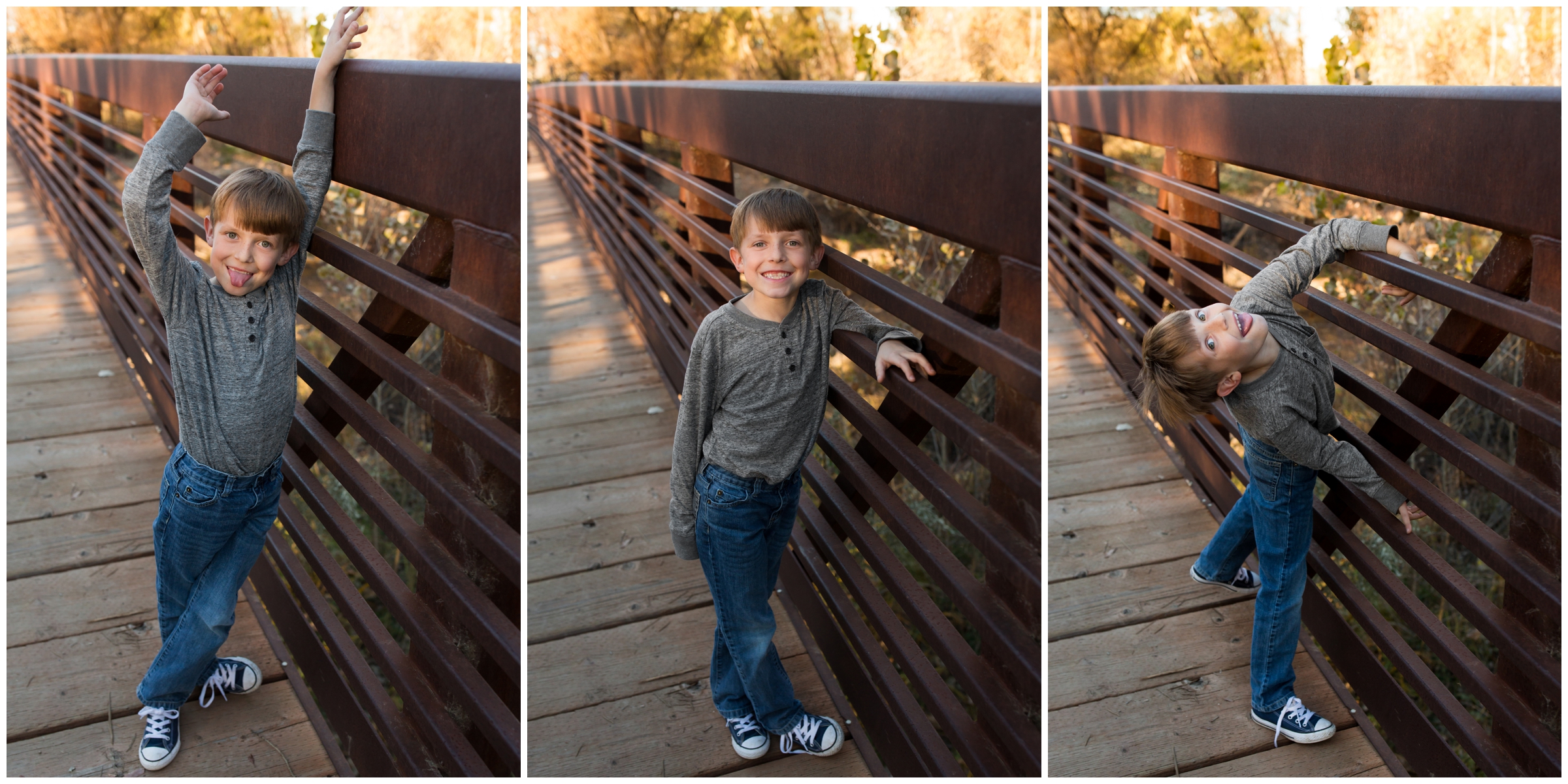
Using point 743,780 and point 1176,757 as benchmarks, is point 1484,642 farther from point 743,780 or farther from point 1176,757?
point 743,780

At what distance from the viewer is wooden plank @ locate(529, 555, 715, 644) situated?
1.73 meters

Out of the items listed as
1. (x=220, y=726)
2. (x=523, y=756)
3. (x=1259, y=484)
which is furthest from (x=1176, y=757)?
(x=220, y=726)

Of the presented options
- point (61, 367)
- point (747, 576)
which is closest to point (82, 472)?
point (61, 367)

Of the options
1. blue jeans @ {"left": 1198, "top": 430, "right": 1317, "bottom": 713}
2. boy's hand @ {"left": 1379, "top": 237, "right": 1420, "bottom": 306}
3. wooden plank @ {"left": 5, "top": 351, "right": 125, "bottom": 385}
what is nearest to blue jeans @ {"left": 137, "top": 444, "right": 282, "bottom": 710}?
wooden plank @ {"left": 5, "top": 351, "right": 125, "bottom": 385}

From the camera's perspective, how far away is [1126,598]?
5.75 feet

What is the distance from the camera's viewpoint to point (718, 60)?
7.11 m

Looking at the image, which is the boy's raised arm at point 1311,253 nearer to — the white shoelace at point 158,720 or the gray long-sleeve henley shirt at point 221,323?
the gray long-sleeve henley shirt at point 221,323

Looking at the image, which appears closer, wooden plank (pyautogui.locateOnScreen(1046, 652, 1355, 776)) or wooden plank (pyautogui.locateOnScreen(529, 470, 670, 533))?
wooden plank (pyautogui.locateOnScreen(1046, 652, 1355, 776))

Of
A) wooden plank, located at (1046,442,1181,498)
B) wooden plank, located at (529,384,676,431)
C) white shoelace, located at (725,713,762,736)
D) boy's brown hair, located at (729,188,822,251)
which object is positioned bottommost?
white shoelace, located at (725,713,762,736)

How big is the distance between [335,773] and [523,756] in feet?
1.31

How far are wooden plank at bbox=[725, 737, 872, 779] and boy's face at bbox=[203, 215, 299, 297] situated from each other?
1.00 m

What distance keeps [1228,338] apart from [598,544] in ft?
3.91

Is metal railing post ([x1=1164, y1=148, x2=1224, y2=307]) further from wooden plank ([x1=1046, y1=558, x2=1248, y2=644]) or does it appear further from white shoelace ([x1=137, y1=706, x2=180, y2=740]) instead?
white shoelace ([x1=137, y1=706, x2=180, y2=740])

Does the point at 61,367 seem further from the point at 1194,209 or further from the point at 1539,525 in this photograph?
the point at 1539,525
